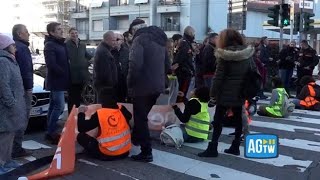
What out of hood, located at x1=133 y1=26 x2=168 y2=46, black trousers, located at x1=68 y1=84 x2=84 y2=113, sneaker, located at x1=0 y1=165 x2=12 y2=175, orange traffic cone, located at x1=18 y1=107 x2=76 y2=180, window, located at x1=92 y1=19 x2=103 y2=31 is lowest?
sneaker, located at x1=0 y1=165 x2=12 y2=175

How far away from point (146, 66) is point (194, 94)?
1675 mm

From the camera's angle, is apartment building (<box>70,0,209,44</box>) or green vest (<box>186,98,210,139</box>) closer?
green vest (<box>186,98,210,139</box>)

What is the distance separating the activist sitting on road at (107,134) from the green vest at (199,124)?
1.30m

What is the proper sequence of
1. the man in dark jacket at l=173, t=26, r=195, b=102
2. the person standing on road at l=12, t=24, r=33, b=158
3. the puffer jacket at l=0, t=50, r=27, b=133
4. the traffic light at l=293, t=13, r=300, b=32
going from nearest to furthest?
the puffer jacket at l=0, t=50, r=27, b=133
the person standing on road at l=12, t=24, r=33, b=158
the man in dark jacket at l=173, t=26, r=195, b=102
the traffic light at l=293, t=13, r=300, b=32

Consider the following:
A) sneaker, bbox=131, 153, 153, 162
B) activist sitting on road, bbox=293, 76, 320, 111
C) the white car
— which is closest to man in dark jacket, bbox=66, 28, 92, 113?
the white car

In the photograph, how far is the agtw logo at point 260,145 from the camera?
4.71 m

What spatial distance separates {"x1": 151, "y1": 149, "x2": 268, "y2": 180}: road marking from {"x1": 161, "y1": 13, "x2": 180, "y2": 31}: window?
46601 mm

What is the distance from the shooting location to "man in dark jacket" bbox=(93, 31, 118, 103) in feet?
21.8

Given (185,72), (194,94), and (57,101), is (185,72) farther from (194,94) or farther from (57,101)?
(57,101)

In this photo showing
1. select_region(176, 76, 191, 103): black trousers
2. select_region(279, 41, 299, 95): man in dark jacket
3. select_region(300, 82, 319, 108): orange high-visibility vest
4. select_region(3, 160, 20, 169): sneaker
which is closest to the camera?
select_region(3, 160, 20, 169): sneaker

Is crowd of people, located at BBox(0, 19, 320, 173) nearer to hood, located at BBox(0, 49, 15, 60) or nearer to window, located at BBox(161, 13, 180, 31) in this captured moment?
hood, located at BBox(0, 49, 15, 60)

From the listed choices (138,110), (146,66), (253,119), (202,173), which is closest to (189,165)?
(202,173)

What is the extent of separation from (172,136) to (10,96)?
2755 mm

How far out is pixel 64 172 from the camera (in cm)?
538
